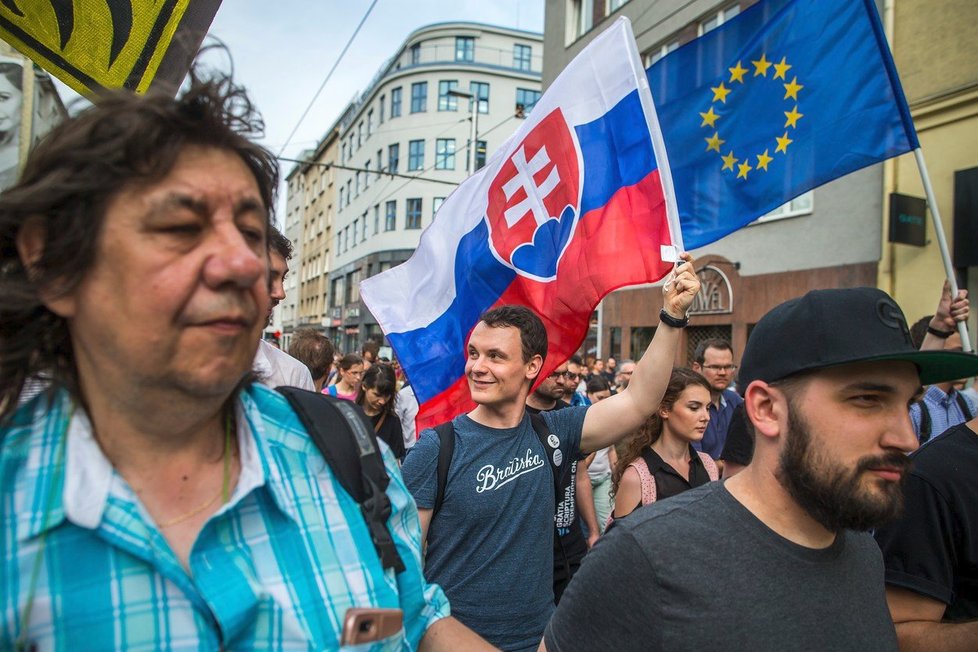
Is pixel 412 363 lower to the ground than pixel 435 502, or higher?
higher

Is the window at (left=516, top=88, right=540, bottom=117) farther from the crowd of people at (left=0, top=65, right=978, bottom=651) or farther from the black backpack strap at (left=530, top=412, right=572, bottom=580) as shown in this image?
the crowd of people at (left=0, top=65, right=978, bottom=651)

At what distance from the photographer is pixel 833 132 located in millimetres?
3635

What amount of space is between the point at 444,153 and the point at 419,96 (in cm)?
474

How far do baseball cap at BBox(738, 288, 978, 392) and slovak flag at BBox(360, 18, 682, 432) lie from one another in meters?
1.48

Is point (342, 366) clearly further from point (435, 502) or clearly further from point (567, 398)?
point (435, 502)

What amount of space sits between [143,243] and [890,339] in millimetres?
1572

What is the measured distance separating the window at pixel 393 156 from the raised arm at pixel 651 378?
138ft

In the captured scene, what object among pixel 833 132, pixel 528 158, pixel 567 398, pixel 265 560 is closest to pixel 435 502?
pixel 265 560

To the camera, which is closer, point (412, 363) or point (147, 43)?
point (147, 43)

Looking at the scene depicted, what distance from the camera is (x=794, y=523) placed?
5.32ft

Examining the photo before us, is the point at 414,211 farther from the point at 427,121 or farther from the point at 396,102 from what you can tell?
the point at 396,102

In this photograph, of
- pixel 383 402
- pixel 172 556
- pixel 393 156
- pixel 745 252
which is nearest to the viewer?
pixel 172 556

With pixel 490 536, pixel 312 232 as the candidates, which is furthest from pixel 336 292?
pixel 490 536

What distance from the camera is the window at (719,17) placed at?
46.6 ft
